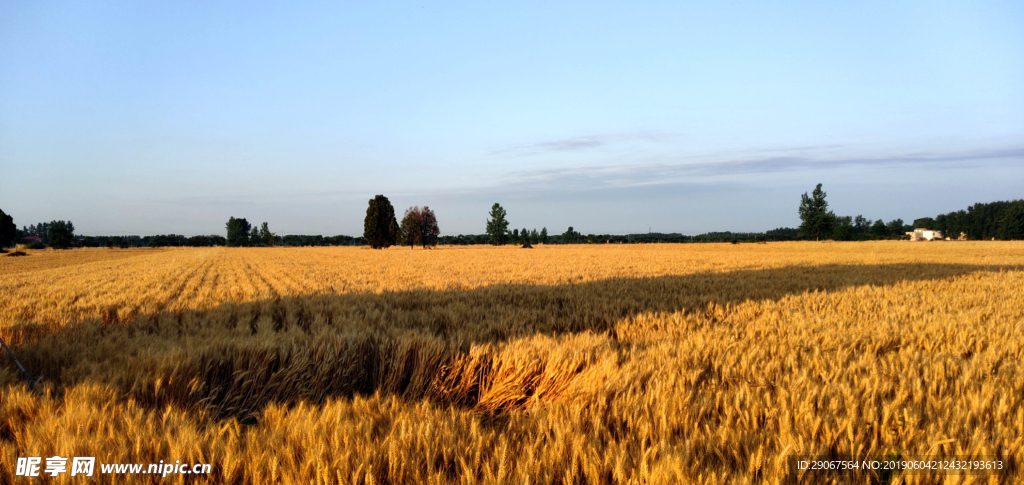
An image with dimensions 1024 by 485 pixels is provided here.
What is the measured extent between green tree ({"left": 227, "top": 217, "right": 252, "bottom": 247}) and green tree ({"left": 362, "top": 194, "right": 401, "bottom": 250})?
271ft

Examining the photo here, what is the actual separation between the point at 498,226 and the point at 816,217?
77.6m

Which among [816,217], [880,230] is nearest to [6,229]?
[816,217]

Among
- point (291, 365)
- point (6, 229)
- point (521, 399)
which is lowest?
point (521, 399)

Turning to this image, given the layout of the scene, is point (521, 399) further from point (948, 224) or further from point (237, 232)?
point (948, 224)

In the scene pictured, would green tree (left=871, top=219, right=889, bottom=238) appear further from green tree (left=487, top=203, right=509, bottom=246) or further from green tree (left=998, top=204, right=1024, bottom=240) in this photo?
green tree (left=487, top=203, right=509, bottom=246)

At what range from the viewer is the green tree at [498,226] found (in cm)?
12619

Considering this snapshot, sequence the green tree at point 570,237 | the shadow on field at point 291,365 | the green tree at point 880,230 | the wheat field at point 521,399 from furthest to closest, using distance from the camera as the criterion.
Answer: the green tree at point 570,237, the green tree at point 880,230, the shadow on field at point 291,365, the wheat field at point 521,399

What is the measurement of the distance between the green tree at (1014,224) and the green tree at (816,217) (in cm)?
3891

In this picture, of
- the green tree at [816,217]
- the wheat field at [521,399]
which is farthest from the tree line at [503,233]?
the wheat field at [521,399]

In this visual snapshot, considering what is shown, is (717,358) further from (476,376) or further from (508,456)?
(508,456)

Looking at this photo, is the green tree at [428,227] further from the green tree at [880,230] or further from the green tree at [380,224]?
the green tree at [880,230]

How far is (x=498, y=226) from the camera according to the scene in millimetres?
127062

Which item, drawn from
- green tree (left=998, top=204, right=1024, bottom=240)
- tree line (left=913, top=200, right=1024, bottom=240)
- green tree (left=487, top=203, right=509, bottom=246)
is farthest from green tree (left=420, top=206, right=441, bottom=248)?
tree line (left=913, top=200, right=1024, bottom=240)

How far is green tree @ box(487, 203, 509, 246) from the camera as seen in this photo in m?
126
